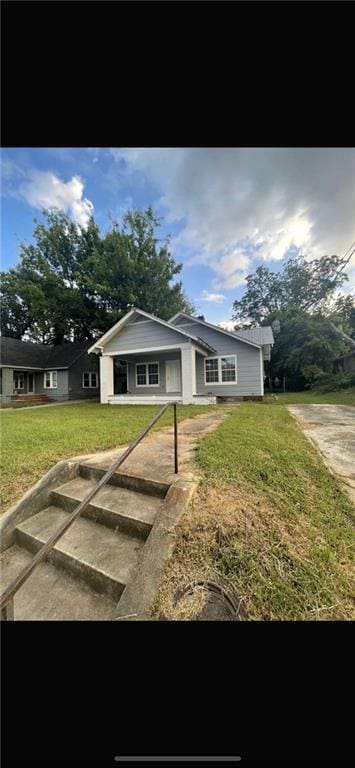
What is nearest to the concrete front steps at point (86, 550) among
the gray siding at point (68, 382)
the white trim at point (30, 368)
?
the gray siding at point (68, 382)

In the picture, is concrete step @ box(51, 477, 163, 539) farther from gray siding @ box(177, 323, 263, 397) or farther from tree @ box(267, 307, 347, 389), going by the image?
tree @ box(267, 307, 347, 389)

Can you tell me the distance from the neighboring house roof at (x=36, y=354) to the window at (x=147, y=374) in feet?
21.7

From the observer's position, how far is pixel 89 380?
19.6 metres

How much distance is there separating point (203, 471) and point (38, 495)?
1.76m

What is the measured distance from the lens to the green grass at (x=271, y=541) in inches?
56.5

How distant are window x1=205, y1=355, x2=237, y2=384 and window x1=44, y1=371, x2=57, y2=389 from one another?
11926mm

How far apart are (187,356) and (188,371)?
2.10ft

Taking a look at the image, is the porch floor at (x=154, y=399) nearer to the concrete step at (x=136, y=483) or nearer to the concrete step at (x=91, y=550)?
the concrete step at (x=136, y=483)
